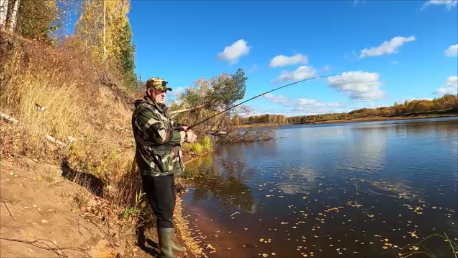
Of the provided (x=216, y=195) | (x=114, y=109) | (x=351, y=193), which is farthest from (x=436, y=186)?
(x=114, y=109)

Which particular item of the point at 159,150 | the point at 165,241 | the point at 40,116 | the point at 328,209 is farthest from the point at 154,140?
the point at 328,209

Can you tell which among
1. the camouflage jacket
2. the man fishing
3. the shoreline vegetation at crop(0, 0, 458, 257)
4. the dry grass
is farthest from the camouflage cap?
the dry grass

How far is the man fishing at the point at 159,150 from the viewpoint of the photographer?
11.6 ft

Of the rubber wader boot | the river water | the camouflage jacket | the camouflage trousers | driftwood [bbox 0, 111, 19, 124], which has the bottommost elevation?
the river water

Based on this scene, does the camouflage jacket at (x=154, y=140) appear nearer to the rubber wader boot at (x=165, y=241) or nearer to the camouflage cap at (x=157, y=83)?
the camouflage cap at (x=157, y=83)

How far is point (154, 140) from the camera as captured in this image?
352 cm

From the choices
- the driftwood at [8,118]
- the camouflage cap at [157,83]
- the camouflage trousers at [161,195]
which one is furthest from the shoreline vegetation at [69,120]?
the camouflage cap at [157,83]

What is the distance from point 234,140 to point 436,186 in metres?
21.3

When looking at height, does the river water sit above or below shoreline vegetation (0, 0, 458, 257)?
below

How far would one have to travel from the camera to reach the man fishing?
3.54m

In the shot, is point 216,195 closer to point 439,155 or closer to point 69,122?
point 69,122

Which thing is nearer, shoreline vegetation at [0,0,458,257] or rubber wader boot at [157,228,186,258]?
rubber wader boot at [157,228,186,258]

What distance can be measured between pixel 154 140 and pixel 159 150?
15 centimetres

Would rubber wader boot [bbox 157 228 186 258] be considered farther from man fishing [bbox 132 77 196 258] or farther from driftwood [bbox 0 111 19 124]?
driftwood [bbox 0 111 19 124]
